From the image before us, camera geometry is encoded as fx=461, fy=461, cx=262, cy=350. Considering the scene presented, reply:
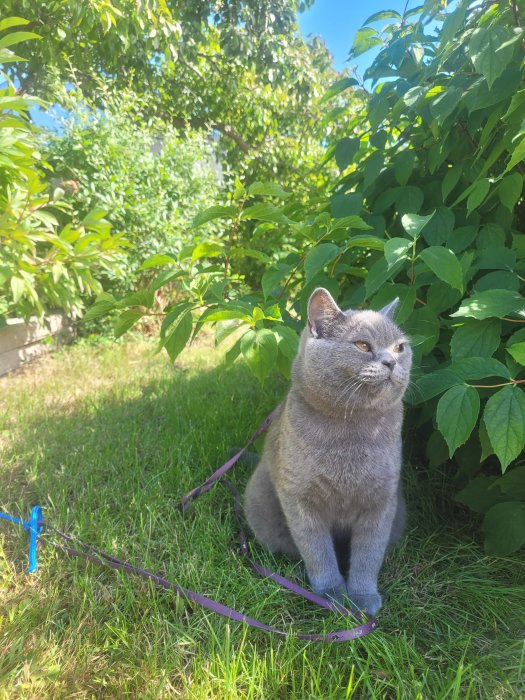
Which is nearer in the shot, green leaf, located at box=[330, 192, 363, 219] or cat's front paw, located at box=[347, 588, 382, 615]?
cat's front paw, located at box=[347, 588, 382, 615]

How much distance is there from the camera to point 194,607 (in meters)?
1.40

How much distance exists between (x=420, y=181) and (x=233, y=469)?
154 cm

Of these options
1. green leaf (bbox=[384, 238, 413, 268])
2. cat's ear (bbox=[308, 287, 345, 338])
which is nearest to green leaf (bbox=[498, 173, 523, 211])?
green leaf (bbox=[384, 238, 413, 268])

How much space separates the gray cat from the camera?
1.39 m

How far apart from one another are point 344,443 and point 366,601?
49 centimetres

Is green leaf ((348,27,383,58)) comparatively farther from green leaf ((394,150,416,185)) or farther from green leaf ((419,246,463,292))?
green leaf ((419,246,463,292))

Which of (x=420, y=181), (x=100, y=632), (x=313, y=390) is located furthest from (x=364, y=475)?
(x=420, y=181)

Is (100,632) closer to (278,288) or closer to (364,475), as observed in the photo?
(364,475)

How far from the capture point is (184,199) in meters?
4.93

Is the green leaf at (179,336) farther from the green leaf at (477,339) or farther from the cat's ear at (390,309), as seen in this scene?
the green leaf at (477,339)

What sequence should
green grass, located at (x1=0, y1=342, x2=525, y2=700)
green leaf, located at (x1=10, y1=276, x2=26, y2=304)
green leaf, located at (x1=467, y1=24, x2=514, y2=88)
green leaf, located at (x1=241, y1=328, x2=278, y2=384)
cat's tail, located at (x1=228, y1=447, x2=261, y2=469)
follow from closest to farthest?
green grass, located at (x1=0, y1=342, x2=525, y2=700), green leaf, located at (x1=467, y1=24, x2=514, y2=88), green leaf, located at (x1=241, y1=328, x2=278, y2=384), cat's tail, located at (x1=228, y1=447, x2=261, y2=469), green leaf, located at (x1=10, y1=276, x2=26, y2=304)

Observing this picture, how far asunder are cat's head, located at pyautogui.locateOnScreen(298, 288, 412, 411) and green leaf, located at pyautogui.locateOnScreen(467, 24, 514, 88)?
2.41 ft

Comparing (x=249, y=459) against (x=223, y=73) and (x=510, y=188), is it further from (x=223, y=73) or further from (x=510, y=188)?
(x=223, y=73)

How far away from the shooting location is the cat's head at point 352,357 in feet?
4.48
